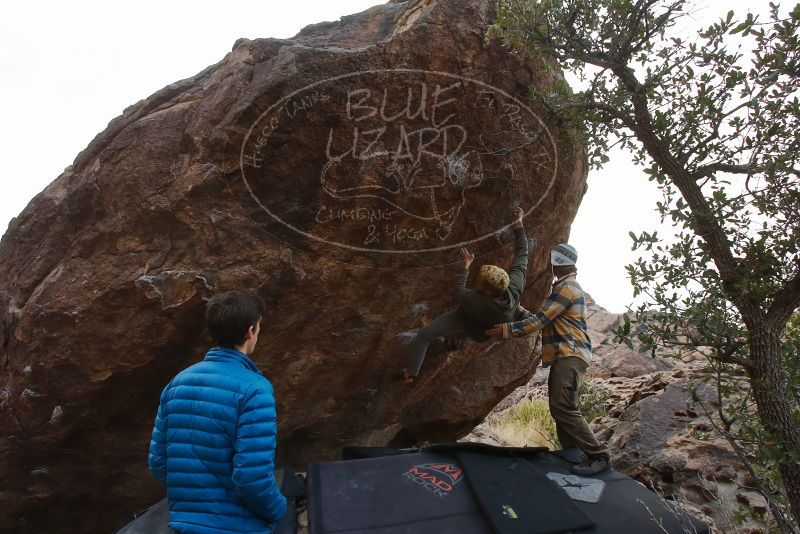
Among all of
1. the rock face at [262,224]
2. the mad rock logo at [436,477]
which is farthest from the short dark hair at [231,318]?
the mad rock logo at [436,477]

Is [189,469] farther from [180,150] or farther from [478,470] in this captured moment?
[180,150]

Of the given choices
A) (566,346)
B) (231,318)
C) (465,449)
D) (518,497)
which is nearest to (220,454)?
(231,318)

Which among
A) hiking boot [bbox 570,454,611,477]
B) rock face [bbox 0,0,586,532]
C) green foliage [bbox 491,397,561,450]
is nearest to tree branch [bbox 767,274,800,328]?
hiking boot [bbox 570,454,611,477]

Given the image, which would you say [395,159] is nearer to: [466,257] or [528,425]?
[466,257]

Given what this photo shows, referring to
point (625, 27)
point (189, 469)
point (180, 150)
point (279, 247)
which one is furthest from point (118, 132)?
point (625, 27)

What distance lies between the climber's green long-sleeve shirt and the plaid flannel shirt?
17 centimetres

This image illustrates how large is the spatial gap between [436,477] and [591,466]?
1378 millimetres

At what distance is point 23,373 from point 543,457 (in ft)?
14.0

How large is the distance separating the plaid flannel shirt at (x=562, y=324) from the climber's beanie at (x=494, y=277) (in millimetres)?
355

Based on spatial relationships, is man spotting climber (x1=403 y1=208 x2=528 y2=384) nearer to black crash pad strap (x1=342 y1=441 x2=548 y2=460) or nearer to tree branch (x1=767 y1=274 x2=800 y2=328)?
black crash pad strap (x1=342 y1=441 x2=548 y2=460)

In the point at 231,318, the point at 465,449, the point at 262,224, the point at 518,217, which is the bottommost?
the point at 465,449

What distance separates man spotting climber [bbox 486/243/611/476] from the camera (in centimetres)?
474

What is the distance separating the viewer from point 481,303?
16.7 ft

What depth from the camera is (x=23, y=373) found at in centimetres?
439
